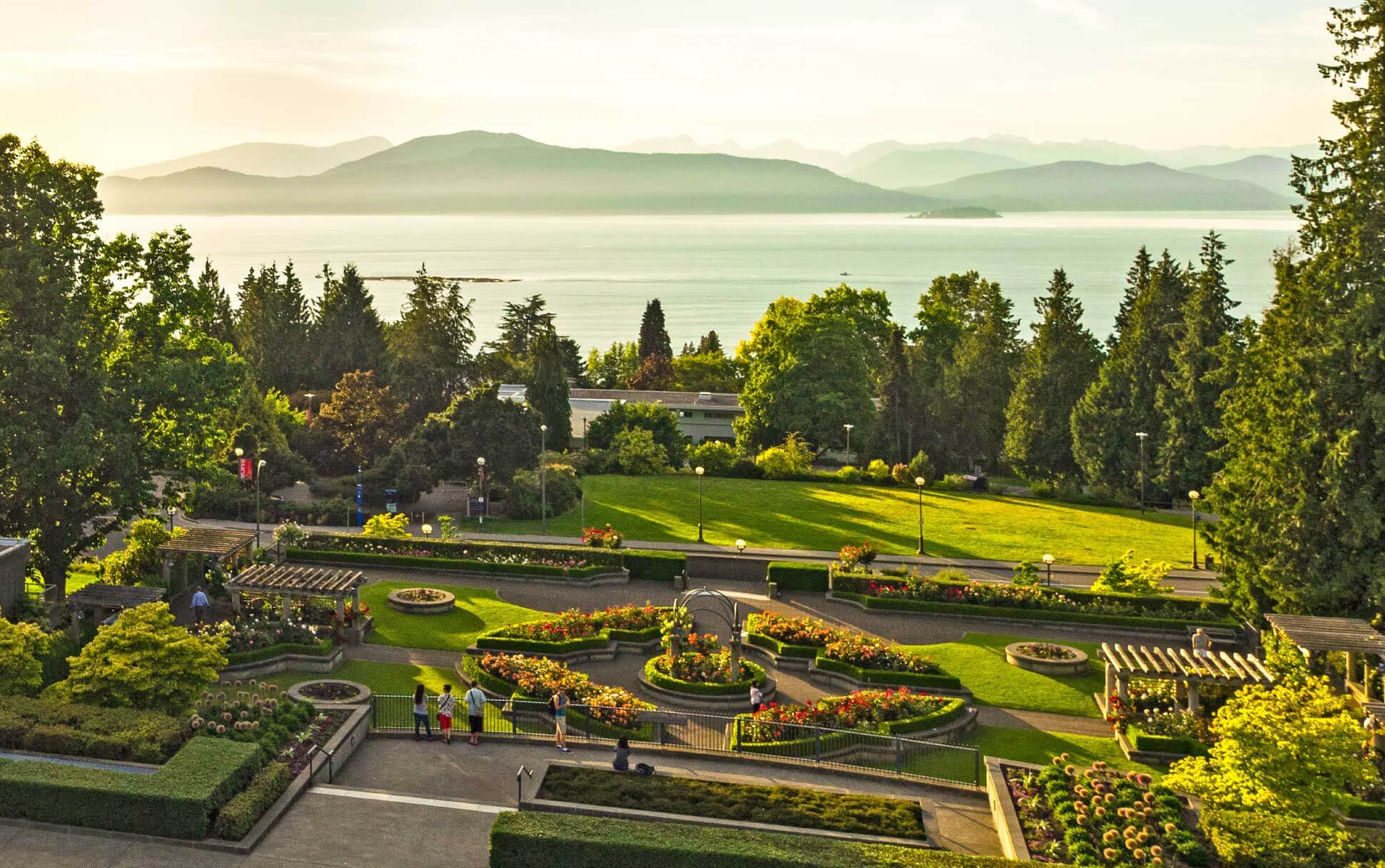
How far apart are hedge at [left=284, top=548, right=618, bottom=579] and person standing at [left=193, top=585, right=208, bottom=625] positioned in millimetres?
6997

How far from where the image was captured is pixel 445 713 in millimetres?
29203

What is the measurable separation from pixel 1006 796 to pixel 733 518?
34435 millimetres

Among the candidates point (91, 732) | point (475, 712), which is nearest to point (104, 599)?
point (91, 732)

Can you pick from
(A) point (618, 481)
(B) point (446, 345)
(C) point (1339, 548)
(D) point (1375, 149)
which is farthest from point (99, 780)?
(B) point (446, 345)

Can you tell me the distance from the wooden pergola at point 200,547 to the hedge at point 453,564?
4.33 metres

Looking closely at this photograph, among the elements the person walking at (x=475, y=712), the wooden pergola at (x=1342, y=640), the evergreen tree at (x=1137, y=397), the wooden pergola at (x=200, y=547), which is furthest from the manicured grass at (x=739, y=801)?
the evergreen tree at (x=1137, y=397)

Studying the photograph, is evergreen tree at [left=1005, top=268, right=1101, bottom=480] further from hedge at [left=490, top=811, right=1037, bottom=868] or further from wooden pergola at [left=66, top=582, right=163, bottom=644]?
hedge at [left=490, top=811, right=1037, bottom=868]

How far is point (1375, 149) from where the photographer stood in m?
36.2

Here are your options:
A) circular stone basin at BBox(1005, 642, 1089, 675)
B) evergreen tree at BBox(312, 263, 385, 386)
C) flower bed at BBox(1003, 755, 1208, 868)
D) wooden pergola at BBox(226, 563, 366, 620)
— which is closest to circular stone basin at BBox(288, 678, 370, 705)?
wooden pergola at BBox(226, 563, 366, 620)

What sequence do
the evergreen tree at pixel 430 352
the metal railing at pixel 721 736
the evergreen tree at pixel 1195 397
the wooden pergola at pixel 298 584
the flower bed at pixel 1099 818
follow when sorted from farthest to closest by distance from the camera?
the evergreen tree at pixel 430 352, the evergreen tree at pixel 1195 397, the wooden pergola at pixel 298 584, the metal railing at pixel 721 736, the flower bed at pixel 1099 818

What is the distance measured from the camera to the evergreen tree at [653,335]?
4678 inches

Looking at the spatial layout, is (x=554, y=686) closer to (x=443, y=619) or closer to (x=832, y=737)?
(x=832, y=737)

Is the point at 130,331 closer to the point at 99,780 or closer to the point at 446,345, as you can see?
the point at 99,780

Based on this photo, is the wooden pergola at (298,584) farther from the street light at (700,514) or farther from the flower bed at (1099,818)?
the flower bed at (1099,818)
